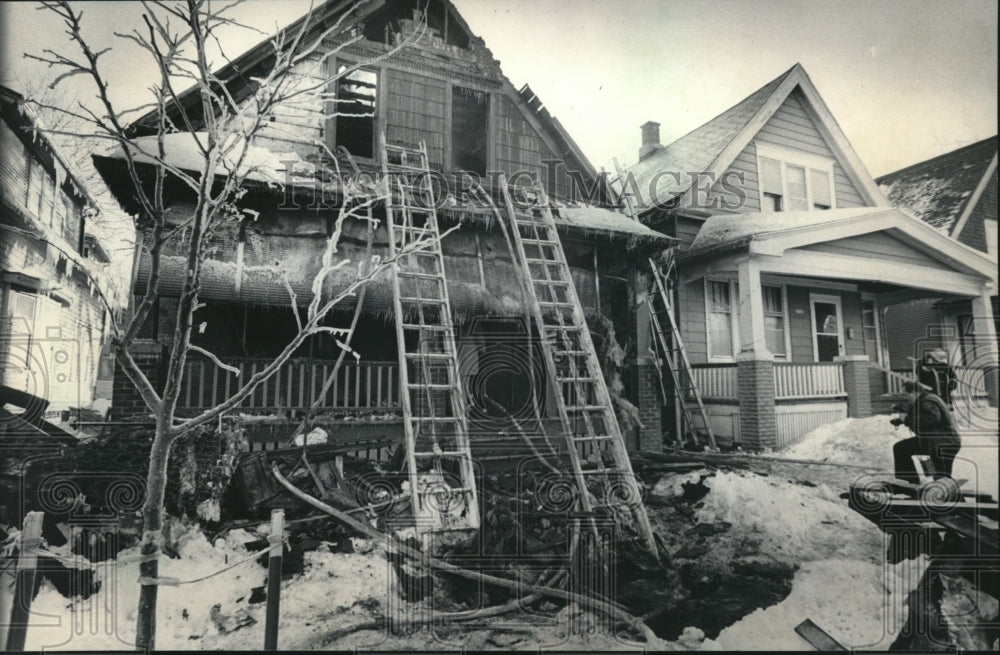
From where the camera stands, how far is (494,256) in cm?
790

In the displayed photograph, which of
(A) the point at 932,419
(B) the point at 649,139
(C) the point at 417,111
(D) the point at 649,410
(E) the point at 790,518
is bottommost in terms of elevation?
(E) the point at 790,518

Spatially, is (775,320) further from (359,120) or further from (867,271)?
(359,120)

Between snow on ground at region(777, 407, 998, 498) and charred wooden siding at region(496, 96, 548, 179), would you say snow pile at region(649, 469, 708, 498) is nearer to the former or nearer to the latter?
snow on ground at region(777, 407, 998, 498)

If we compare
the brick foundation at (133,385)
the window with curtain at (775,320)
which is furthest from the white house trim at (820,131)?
the brick foundation at (133,385)

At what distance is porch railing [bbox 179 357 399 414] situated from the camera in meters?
6.24

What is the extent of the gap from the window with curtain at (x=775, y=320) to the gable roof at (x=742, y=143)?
240 centimetres

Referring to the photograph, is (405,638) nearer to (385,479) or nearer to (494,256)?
(385,479)

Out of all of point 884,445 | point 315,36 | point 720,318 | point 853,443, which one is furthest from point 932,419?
point 315,36

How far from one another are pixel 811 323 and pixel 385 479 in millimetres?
8592

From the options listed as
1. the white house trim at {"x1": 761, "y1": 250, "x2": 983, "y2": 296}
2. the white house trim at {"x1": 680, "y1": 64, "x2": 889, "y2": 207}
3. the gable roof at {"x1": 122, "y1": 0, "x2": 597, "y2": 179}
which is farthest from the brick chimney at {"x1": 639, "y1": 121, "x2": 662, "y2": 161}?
the white house trim at {"x1": 761, "y1": 250, "x2": 983, "y2": 296}

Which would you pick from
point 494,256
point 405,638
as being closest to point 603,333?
point 494,256

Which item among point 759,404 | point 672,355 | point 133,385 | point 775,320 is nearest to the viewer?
point 133,385

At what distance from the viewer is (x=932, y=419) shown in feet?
16.5

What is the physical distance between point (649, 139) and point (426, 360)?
32.4ft
